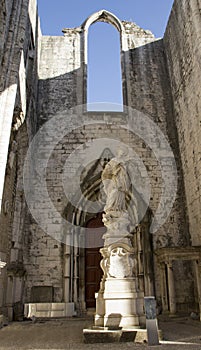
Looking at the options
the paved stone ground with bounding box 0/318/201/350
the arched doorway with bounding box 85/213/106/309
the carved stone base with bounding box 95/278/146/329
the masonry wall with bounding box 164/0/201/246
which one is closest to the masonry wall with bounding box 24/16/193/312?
the masonry wall with bounding box 164/0/201/246

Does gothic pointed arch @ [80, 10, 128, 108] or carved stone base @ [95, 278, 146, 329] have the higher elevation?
gothic pointed arch @ [80, 10, 128, 108]

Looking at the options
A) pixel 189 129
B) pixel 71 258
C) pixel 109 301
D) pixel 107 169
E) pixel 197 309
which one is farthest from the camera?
pixel 189 129

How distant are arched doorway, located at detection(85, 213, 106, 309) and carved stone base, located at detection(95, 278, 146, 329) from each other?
4.13 metres

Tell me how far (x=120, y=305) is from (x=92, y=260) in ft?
15.0

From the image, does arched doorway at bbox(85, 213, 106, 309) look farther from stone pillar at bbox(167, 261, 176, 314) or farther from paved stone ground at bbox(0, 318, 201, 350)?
paved stone ground at bbox(0, 318, 201, 350)

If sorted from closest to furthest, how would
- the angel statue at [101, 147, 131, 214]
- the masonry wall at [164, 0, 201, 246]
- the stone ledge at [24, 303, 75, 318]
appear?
the angel statue at [101, 147, 131, 214] → the stone ledge at [24, 303, 75, 318] → the masonry wall at [164, 0, 201, 246]

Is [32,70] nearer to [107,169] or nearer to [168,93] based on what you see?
[168,93]

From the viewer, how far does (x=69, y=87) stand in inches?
396

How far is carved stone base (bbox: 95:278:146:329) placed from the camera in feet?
12.5

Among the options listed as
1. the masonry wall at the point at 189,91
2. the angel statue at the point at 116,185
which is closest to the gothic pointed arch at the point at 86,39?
the masonry wall at the point at 189,91

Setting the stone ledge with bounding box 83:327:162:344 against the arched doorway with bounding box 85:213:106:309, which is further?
the arched doorway with bounding box 85:213:106:309

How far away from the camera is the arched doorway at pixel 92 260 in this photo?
8.00m

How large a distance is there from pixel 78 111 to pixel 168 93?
3.24m

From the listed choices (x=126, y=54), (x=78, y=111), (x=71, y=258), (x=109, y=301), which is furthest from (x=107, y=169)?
(x=126, y=54)
